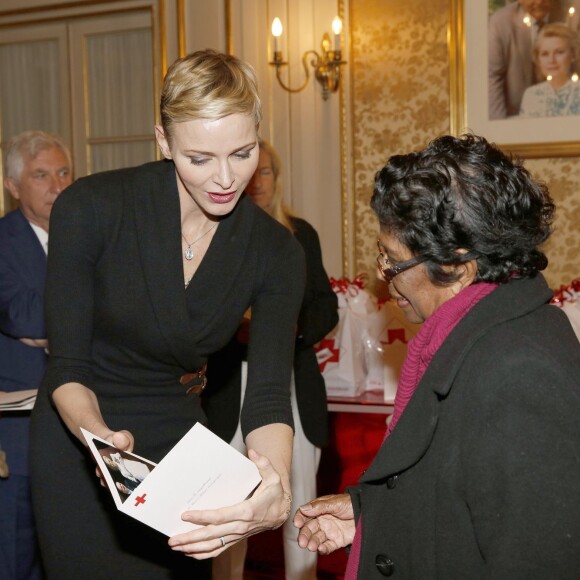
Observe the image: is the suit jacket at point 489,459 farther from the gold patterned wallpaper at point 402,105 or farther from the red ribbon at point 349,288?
the gold patterned wallpaper at point 402,105

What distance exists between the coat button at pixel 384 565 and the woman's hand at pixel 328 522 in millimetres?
224

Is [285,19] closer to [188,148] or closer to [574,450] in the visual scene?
[188,148]

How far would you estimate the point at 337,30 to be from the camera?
4.32m

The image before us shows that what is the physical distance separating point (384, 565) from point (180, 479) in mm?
418

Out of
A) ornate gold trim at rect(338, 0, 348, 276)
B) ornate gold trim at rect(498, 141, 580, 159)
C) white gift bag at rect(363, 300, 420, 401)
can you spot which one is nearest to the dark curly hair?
white gift bag at rect(363, 300, 420, 401)

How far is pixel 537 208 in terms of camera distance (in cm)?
154

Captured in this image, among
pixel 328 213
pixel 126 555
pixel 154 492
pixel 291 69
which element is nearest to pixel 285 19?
pixel 291 69

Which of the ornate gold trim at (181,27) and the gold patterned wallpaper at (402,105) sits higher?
the ornate gold trim at (181,27)

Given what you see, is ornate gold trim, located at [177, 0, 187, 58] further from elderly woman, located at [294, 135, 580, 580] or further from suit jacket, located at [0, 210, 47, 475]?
elderly woman, located at [294, 135, 580, 580]

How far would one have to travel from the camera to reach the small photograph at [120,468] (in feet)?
4.94

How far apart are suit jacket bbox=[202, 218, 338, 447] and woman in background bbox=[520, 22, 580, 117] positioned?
151 centimetres

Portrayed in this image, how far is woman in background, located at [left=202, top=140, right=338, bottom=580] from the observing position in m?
3.37

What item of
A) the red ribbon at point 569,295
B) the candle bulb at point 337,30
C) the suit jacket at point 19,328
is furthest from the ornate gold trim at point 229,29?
the red ribbon at point 569,295

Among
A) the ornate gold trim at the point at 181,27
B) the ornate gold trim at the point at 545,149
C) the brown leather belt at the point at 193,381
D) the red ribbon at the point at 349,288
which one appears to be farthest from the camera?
the ornate gold trim at the point at 181,27
